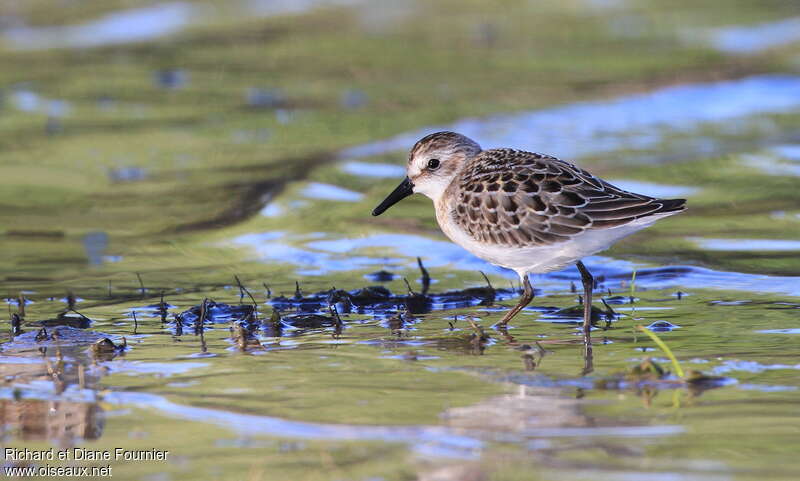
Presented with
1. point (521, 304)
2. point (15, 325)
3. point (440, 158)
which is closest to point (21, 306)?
point (15, 325)

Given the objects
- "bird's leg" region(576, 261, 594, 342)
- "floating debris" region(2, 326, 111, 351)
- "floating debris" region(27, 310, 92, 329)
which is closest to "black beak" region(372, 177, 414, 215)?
"bird's leg" region(576, 261, 594, 342)

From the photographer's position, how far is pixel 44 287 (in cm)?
997

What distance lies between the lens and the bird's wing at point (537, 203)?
7836 mm

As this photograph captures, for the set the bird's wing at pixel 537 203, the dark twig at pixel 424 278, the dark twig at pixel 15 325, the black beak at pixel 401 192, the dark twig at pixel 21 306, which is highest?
the black beak at pixel 401 192

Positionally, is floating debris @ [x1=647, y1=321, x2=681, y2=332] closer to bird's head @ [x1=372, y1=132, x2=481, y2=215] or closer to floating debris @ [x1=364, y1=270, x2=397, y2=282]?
bird's head @ [x1=372, y1=132, x2=481, y2=215]

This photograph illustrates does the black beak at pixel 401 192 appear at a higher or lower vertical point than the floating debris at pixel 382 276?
higher

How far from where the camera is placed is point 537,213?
8.03m

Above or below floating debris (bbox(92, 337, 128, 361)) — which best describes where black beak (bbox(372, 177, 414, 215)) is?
above

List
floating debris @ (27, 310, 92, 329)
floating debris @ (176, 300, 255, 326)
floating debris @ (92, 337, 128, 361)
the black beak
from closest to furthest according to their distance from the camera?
floating debris @ (92, 337, 128, 361) < floating debris @ (27, 310, 92, 329) < floating debris @ (176, 300, 255, 326) < the black beak

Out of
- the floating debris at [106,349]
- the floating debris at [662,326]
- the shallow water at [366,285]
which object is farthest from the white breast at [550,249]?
the floating debris at [106,349]

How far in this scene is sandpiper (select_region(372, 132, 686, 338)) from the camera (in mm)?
7840

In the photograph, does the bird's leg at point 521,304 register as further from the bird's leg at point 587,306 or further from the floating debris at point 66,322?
the floating debris at point 66,322

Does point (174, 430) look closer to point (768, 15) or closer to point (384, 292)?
point (384, 292)

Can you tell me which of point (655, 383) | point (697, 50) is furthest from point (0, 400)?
point (697, 50)
